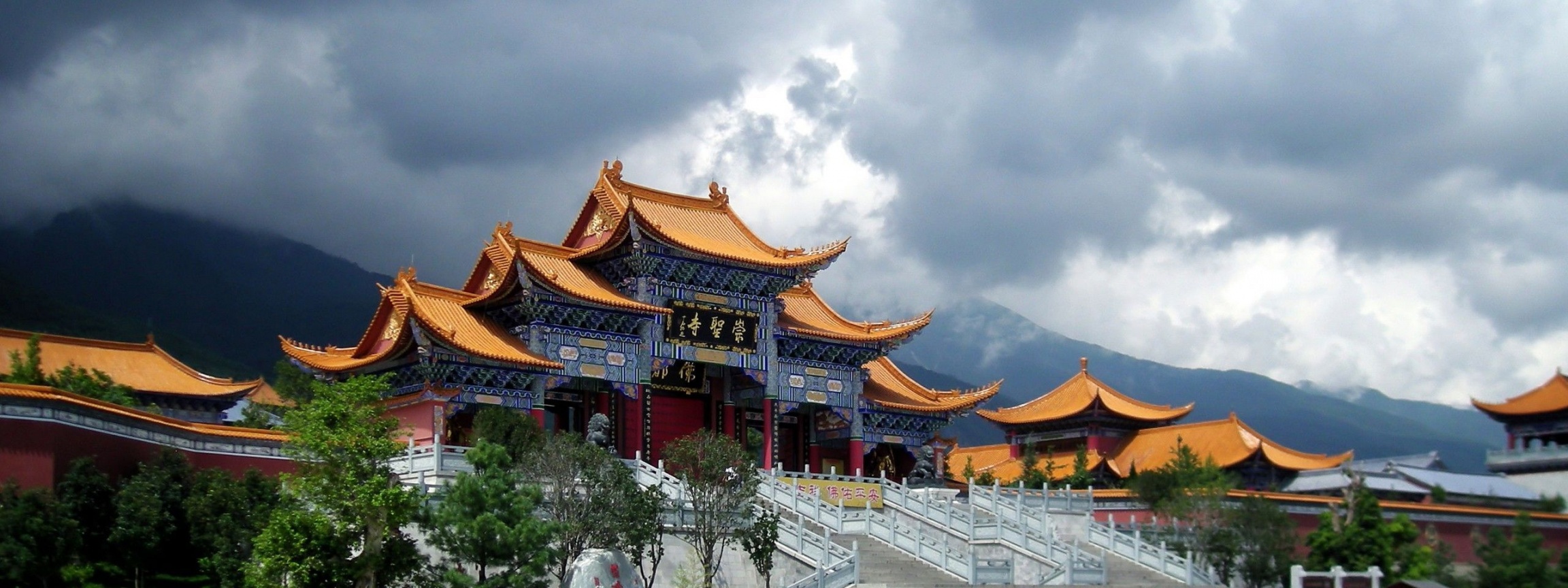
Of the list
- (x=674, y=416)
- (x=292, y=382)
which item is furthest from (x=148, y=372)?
(x=674, y=416)

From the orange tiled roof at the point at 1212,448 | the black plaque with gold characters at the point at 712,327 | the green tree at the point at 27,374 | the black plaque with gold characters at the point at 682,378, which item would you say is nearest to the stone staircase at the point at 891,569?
the black plaque with gold characters at the point at 712,327

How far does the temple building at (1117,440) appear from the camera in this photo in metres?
41.9

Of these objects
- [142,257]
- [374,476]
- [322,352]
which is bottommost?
[374,476]

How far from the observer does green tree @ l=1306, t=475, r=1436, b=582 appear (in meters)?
28.6

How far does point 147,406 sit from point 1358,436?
126877 mm

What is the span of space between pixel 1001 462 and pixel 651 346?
20944 mm

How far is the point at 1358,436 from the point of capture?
143 m

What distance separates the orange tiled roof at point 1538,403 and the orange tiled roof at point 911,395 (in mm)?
17947

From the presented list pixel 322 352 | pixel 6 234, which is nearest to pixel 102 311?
pixel 6 234

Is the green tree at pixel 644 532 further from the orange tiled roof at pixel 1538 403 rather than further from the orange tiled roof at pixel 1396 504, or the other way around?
the orange tiled roof at pixel 1538 403

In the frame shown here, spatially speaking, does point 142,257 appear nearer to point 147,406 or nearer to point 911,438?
point 147,406

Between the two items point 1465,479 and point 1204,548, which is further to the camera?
point 1465,479

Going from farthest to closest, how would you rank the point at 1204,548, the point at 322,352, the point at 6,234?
the point at 6,234 < the point at 322,352 < the point at 1204,548

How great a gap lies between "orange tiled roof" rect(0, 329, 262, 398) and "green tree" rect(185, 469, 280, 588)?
17935 mm
